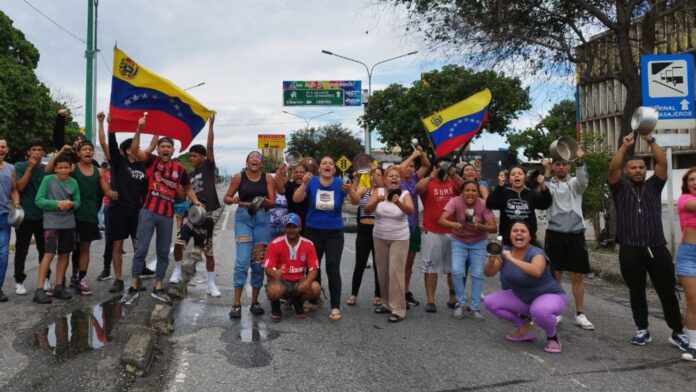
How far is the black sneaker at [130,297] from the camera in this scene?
6373 mm

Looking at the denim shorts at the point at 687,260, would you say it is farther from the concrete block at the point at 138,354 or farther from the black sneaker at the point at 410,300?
the concrete block at the point at 138,354

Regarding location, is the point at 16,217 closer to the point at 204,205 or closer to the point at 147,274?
the point at 204,205

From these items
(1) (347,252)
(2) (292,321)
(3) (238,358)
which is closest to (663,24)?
(1) (347,252)

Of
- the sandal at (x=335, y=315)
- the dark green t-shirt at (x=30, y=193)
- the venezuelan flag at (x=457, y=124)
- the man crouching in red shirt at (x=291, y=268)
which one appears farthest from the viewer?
the venezuelan flag at (x=457, y=124)

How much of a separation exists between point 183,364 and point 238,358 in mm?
445

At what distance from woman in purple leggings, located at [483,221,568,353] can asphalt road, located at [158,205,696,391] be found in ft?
0.64

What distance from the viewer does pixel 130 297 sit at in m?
6.53

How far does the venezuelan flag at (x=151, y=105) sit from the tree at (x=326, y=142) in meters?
48.7

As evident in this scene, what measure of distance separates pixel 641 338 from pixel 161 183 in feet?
17.1

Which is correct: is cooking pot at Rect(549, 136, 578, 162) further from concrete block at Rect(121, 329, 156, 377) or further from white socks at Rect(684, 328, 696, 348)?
concrete block at Rect(121, 329, 156, 377)

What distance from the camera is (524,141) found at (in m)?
53.2

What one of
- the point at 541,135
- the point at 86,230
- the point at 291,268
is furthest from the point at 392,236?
the point at 541,135

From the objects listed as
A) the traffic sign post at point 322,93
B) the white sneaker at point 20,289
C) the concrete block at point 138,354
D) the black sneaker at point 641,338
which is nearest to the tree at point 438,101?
the traffic sign post at point 322,93

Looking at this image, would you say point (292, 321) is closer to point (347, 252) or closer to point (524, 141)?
point (347, 252)
